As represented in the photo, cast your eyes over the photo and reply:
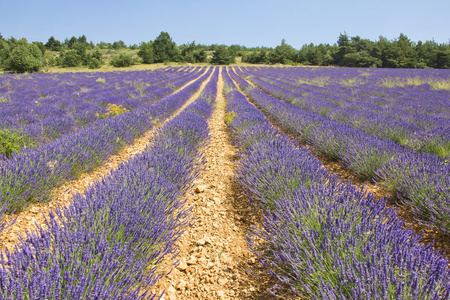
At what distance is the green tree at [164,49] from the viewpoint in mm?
45844

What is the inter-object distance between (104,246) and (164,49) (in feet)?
173

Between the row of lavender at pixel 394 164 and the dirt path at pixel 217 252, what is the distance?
1535mm

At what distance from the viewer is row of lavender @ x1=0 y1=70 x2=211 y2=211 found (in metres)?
2.17

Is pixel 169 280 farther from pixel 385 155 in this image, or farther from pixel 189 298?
pixel 385 155

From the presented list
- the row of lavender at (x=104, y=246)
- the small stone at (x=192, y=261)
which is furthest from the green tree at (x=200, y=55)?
the small stone at (x=192, y=261)

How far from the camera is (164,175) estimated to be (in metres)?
2.36

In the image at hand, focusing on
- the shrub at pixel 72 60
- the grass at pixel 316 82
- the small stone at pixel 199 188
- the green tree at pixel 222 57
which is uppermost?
the green tree at pixel 222 57

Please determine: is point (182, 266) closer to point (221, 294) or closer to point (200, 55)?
point (221, 294)

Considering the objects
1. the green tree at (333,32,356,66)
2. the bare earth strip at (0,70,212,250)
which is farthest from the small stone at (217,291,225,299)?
the green tree at (333,32,356,66)

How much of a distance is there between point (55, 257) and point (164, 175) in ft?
4.27

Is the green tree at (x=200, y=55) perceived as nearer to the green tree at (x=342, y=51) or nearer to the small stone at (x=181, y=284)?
the green tree at (x=342, y=51)

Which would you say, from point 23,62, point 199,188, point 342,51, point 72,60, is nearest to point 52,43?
point 72,60

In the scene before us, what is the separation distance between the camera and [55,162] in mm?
2676

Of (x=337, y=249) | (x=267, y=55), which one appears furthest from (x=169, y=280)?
(x=267, y=55)
